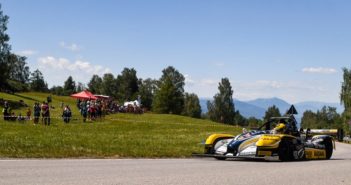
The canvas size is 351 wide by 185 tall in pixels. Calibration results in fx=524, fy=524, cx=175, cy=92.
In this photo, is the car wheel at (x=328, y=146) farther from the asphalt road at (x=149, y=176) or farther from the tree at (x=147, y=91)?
the tree at (x=147, y=91)

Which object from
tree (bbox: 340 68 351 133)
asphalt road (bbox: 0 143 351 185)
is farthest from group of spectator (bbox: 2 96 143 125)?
tree (bbox: 340 68 351 133)

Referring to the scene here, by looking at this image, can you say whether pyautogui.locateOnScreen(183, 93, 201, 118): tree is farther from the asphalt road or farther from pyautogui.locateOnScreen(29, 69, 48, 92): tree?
the asphalt road

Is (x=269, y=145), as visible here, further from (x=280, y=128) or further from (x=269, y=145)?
(x=280, y=128)

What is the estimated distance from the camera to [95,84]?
18512 centimetres

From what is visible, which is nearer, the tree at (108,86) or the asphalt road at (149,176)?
the asphalt road at (149,176)

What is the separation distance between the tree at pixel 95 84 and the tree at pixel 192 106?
30736mm

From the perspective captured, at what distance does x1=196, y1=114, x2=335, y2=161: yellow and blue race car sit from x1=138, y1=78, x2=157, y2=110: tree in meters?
132

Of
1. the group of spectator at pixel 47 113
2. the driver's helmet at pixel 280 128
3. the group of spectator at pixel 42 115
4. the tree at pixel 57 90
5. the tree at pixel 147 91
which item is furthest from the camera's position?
the tree at pixel 57 90

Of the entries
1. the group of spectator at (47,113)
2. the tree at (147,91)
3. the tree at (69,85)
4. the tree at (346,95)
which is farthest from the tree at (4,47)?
the tree at (69,85)

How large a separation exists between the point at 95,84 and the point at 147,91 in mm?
30911

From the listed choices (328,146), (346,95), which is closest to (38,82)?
(346,95)

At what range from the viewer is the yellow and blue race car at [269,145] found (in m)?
16.7

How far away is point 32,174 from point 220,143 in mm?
9226

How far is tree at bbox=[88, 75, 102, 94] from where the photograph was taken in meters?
180
